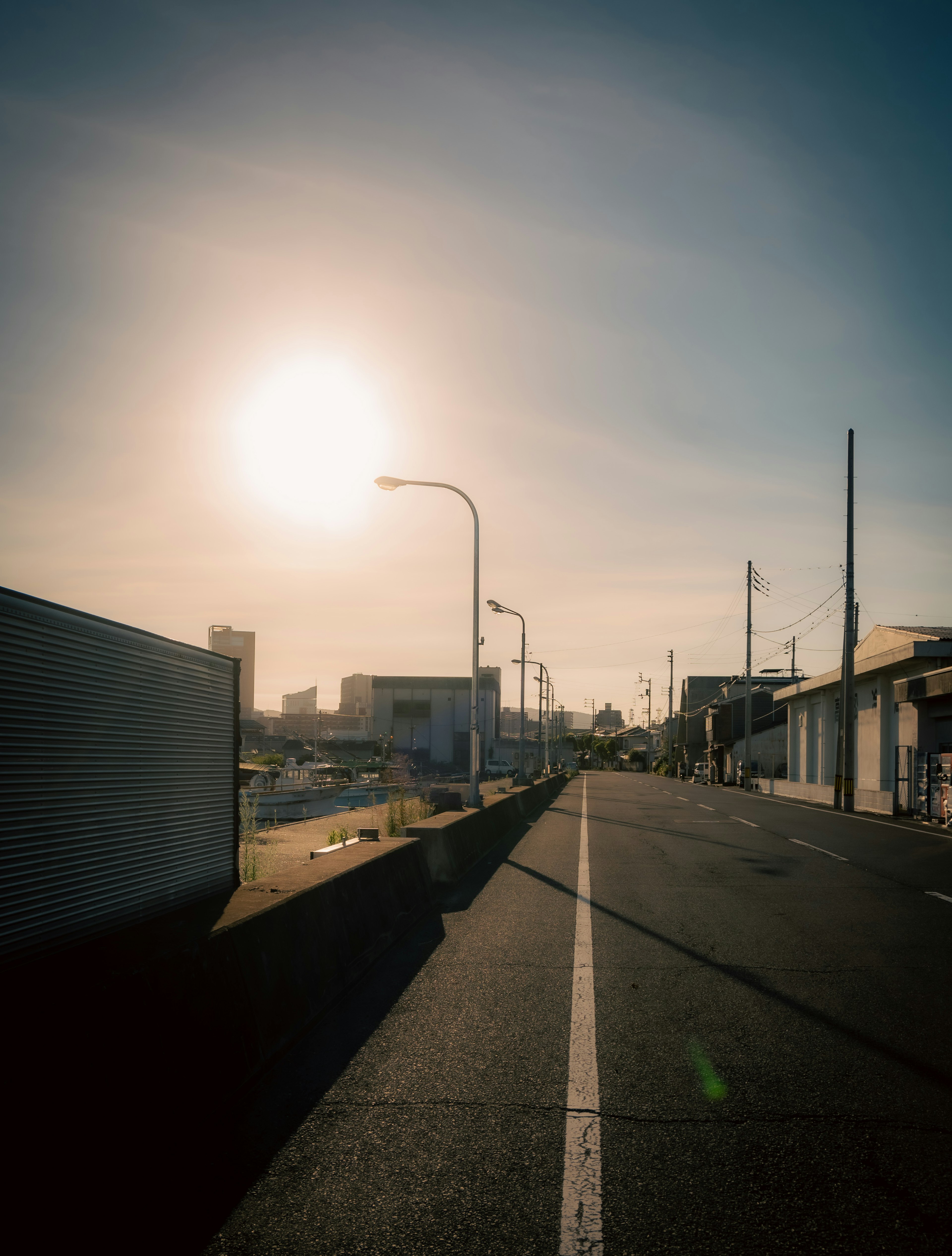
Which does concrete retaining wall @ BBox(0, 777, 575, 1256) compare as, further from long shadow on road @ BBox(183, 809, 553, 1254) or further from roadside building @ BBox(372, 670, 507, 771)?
roadside building @ BBox(372, 670, 507, 771)

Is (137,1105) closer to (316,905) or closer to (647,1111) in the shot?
(647,1111)

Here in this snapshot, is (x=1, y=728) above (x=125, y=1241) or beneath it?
above

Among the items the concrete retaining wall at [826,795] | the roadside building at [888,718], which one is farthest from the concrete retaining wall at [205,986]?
the concrete retaining wall at [826,795]

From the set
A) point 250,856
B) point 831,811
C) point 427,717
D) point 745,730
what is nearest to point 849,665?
point 831,811

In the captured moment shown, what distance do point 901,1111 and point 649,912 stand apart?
19.8 ft

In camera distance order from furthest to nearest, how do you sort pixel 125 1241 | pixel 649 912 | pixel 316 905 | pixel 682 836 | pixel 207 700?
pixel 682 836
pixel 649 912
pixel 207 700
pixel 316 905
pixel 125 1241

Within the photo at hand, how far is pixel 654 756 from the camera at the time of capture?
164 m

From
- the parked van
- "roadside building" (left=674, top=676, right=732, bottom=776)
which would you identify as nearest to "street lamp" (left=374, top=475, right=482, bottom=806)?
the parked van

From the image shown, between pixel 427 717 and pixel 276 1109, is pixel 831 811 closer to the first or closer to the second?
pixel 276 1109

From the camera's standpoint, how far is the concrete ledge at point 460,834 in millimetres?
13234

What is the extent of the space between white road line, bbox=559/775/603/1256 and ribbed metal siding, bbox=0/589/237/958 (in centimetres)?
316

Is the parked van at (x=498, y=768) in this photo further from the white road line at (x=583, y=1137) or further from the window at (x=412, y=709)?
the white road line at (x=583, y=1137)

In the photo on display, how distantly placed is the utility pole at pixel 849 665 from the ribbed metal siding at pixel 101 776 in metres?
30.5

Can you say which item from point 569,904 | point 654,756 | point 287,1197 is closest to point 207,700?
point 287,1197
